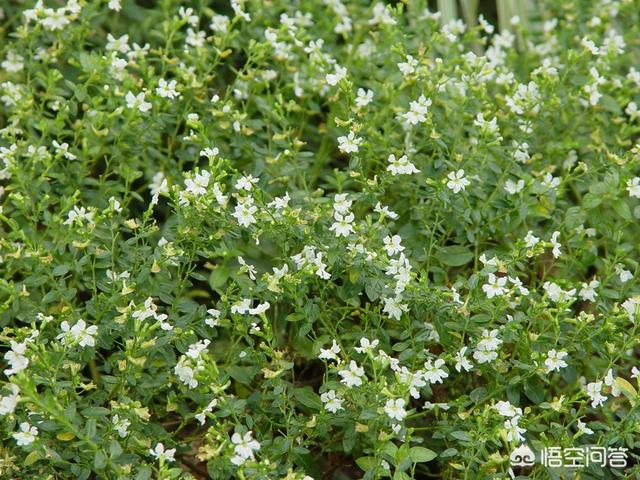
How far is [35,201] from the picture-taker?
3.12 metres

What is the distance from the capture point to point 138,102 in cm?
301

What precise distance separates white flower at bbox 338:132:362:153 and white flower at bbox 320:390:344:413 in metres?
0.74

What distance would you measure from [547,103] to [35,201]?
69.1 inches

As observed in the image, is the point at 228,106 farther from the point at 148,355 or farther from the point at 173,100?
the point at 148,355

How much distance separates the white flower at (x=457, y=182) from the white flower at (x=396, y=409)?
0.73 meters

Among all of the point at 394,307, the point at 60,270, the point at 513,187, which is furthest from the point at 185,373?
the point at 513,187

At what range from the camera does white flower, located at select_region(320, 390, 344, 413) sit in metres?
2.51

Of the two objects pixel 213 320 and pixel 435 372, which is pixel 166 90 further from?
pixel 435 372

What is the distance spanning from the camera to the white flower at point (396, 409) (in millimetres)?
2354

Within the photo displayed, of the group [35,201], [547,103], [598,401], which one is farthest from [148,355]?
[547,103]

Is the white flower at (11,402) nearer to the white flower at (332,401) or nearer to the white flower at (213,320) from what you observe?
the white flower at (213,320)

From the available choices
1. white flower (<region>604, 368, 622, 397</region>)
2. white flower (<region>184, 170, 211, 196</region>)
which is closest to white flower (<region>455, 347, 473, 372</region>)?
white flower (<region>604, 368, 622, 397</region>)

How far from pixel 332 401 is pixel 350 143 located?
0.79 m

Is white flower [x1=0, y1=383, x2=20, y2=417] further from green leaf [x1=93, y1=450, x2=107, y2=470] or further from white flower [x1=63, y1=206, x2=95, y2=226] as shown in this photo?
white flower [x1=63, y1=206, x2=95, y2=226]
